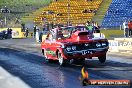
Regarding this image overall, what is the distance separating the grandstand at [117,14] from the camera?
54.2 meters

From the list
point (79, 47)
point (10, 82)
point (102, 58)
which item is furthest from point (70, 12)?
point (10, 82)

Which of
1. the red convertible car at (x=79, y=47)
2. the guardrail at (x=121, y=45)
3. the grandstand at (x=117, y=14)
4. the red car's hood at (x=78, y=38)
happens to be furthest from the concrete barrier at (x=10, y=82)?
the grandstand at (x=117, y=14)

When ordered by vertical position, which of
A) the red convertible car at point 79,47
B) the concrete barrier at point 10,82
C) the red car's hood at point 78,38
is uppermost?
the red car's hood at point 78,38

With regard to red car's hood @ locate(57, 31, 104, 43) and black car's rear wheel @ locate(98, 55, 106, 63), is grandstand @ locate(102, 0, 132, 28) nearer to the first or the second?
black car's rear wheel @ locate(98, 55, 106, 63)

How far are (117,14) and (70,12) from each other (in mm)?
9720

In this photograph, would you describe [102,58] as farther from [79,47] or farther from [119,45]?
[119,45]

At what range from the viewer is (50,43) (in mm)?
16234

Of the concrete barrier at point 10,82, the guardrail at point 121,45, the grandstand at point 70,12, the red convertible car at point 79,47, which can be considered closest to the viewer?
the concrete barrier at point 10,82

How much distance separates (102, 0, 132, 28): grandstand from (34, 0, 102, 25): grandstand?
11.5 feet

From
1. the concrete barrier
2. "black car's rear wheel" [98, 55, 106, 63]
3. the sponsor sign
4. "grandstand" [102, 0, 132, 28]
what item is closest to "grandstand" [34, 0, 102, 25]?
"grandstand" [102, 0, 132, 28]

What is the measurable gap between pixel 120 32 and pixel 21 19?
30603 mm

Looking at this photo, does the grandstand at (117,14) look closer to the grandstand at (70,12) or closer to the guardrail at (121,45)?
the grandstand at (70,12)

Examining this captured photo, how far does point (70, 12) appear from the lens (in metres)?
63.6

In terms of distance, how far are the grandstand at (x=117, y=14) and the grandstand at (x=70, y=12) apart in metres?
3.51
